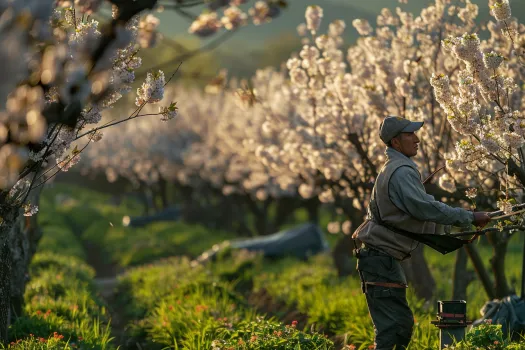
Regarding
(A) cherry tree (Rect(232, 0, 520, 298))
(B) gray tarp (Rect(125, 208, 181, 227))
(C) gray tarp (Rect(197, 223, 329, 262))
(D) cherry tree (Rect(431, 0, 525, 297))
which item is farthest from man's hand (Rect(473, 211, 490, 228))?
(B) gray tarp (Rect(125, 208, 181, 227))

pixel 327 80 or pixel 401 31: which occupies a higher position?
pixel 401 31

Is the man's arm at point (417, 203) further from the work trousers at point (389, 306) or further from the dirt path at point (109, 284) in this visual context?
the dirt path at point (109, 284)

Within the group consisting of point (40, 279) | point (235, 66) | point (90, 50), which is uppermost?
point (90, 50)

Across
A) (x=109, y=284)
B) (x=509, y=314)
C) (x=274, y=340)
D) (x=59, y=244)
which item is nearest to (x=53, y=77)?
(x=274, y=340)

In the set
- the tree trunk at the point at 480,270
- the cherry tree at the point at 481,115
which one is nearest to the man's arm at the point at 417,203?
the cherry tree at the point at 481,115

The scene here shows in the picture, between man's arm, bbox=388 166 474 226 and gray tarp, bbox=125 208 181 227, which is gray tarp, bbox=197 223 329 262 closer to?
man's arm, bbox=388 166 474 226

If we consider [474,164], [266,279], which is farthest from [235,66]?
[474,164]

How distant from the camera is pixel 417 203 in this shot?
5559 mm

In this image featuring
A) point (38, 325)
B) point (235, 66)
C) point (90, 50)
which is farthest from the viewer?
point (235, 66)

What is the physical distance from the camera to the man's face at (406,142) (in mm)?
5930

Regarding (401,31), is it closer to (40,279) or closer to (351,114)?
(351,114)

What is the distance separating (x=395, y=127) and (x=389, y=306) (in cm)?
143

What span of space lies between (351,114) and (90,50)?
20.4 ft

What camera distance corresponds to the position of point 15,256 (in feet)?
29.7
